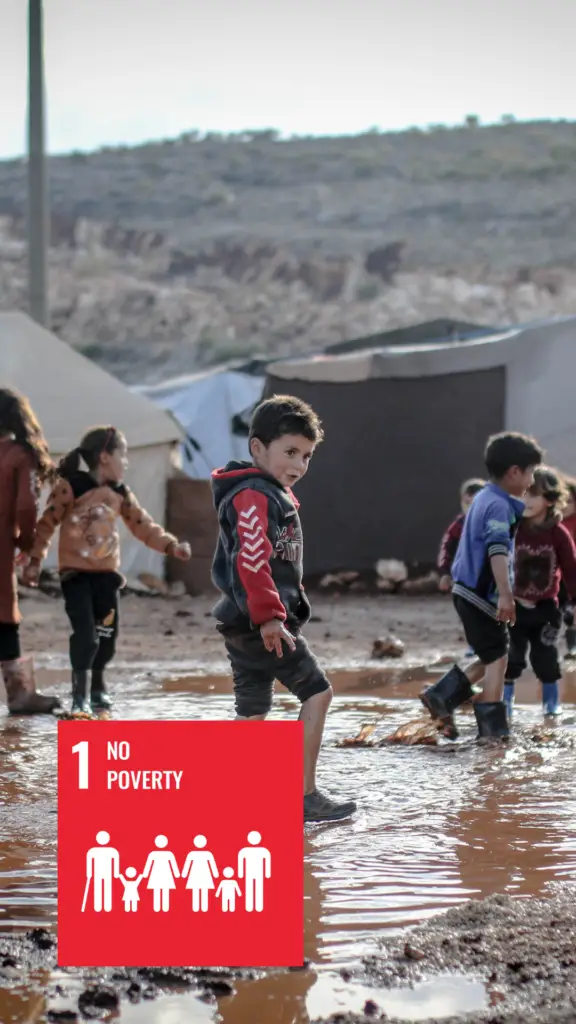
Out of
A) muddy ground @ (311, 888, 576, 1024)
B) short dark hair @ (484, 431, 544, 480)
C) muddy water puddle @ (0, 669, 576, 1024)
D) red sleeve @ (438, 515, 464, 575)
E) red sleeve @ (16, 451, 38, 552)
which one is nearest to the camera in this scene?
muddy ground @ (311, 888, 576, 1024)

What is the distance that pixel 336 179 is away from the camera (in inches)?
2030

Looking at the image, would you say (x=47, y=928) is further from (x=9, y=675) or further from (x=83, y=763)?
(x=9, y=675)

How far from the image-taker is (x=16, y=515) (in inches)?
289

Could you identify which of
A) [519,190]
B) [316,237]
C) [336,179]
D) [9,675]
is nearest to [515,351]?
[9,675]

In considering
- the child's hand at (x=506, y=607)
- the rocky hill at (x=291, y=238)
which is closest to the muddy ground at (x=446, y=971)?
the child's hand at (x=506, y=607)

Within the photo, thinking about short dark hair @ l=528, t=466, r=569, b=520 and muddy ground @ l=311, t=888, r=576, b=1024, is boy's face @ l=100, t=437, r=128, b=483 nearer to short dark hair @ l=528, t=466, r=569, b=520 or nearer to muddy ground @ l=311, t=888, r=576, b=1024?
short dark hair @ l=528, t=466, r=569, b=520

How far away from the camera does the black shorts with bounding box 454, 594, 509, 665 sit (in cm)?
661

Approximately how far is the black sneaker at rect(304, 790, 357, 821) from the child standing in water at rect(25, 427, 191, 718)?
245 cm

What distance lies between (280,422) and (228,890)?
193 cm

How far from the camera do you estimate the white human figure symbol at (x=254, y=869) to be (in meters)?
3.40

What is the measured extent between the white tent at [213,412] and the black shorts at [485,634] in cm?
949

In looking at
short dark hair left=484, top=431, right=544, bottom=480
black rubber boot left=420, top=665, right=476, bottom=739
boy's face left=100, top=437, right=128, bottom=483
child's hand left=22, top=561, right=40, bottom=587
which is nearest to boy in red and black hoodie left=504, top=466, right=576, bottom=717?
black rubber boot left=420, top=665, right=476, bottom=739

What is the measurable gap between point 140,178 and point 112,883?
51649mm

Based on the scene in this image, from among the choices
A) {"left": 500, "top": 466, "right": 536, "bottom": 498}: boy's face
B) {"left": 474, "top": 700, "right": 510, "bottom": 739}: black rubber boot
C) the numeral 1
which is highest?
{"left": 500, "top": 466, "right": 536, "bottom": 498}: boy's face
